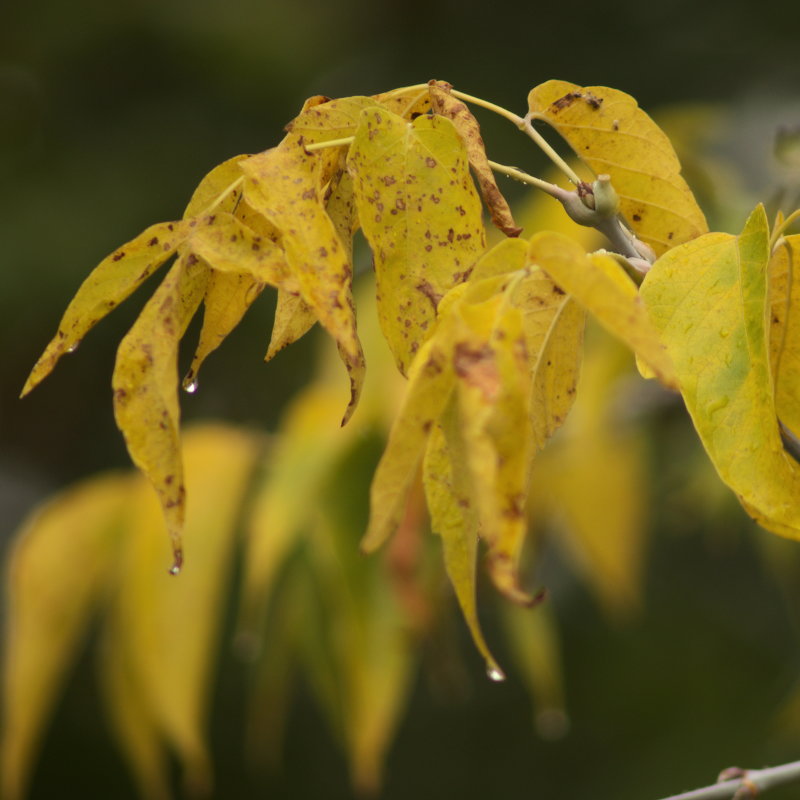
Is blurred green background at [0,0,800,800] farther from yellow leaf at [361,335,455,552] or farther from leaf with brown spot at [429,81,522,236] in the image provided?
yellow leaf at [361,335,455,552]

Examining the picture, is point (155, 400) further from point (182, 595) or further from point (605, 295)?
point (182, 595)

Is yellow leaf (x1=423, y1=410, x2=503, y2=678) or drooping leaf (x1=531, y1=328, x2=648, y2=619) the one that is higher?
yellow leaf (x1=423, y1=410, x2=503, y2=678)

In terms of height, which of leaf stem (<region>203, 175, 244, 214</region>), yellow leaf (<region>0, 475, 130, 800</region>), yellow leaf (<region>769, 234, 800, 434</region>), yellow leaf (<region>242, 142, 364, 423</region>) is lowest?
yellow leaf (<region>0, 475, 130, 800</region>)

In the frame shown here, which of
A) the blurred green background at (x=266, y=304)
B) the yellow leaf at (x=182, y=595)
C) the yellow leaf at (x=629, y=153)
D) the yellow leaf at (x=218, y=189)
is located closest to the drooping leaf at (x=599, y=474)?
the yellow leaf at (x=182, y=595)

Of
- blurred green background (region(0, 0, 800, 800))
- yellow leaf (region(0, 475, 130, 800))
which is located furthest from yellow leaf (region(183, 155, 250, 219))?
blurred green background (region(0, 0, 800, 800))

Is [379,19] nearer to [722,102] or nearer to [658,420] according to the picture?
[722,102]

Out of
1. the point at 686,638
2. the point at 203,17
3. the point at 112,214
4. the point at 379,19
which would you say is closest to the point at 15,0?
the point at 203,17
